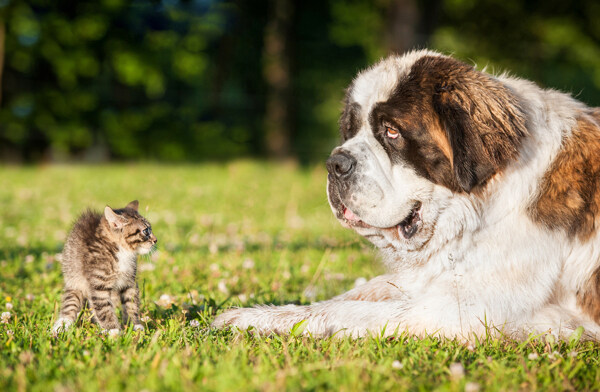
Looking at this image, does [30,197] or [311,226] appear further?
[30,197]

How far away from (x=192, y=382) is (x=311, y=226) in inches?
218

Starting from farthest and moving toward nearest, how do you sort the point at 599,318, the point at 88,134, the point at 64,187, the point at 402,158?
the point at 88,134
the point at 64,187
the point at 402,158
the point at 599,318

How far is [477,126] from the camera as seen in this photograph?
3.26 metres

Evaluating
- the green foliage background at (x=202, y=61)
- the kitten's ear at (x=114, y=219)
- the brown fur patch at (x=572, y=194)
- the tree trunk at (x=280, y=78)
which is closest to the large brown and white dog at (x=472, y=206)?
the brown fur patch at (x=572, y=194)

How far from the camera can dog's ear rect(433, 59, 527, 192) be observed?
321 centimetres

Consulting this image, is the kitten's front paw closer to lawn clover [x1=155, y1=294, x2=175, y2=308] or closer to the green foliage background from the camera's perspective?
lawn clover [x1=155, y1=294, x2=175, y2=308]

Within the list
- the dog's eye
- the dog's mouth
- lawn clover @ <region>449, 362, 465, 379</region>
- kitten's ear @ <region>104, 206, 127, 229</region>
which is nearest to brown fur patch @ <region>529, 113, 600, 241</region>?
the dog's mouth

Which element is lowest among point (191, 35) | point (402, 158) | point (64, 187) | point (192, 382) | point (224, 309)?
point (64, 187)

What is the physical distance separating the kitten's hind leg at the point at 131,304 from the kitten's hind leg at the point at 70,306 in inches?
9.3

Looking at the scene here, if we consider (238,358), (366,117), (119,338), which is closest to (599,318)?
(366,117)

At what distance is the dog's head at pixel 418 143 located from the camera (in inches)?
128

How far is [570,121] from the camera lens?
11.2 feet

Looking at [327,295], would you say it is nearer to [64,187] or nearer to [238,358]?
[238,358]

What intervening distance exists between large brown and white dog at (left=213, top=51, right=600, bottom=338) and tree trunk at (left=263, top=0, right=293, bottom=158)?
16202 millimetres
